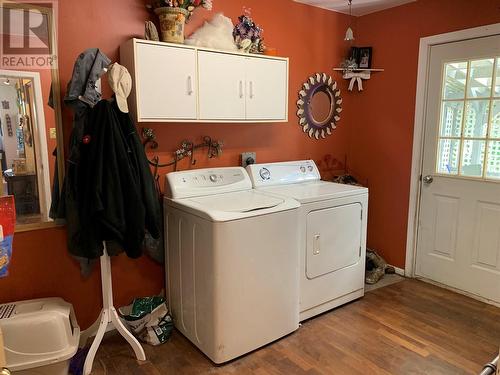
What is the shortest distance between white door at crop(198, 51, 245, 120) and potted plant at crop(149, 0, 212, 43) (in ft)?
0.58

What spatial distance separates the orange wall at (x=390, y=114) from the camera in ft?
9.98

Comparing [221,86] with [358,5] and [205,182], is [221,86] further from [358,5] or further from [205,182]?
[358,5]

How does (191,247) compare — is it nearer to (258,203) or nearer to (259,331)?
(258,203)

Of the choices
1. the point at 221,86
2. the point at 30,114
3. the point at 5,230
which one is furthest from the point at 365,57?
the point at 5,230

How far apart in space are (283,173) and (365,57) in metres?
1.39

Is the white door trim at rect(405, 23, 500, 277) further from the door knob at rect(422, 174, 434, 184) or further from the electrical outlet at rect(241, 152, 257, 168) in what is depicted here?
the electrical outlet at rect(241, 152, 257, 168)

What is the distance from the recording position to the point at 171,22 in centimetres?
221

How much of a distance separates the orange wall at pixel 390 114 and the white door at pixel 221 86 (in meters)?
1.51

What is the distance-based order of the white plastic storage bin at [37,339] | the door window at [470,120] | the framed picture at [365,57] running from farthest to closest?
the framed picture at [365,57] → the door window at [470,120] → the white plastic storage bin at [37,339]

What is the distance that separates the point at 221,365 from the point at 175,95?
1.59 meters

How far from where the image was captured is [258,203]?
2262 mm

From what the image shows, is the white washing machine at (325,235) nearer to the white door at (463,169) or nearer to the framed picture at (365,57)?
the white door at (463,169)

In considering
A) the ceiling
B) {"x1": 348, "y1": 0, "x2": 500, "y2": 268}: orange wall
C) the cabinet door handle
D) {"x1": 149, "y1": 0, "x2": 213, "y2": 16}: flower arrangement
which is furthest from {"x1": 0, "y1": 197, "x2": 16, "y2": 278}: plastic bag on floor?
{"x1": 348, "y1": 0, "x2": 500, "y2": 268}: orange wall

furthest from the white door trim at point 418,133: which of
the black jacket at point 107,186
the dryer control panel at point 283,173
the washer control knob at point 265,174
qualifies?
the black jacket at point 107,186
